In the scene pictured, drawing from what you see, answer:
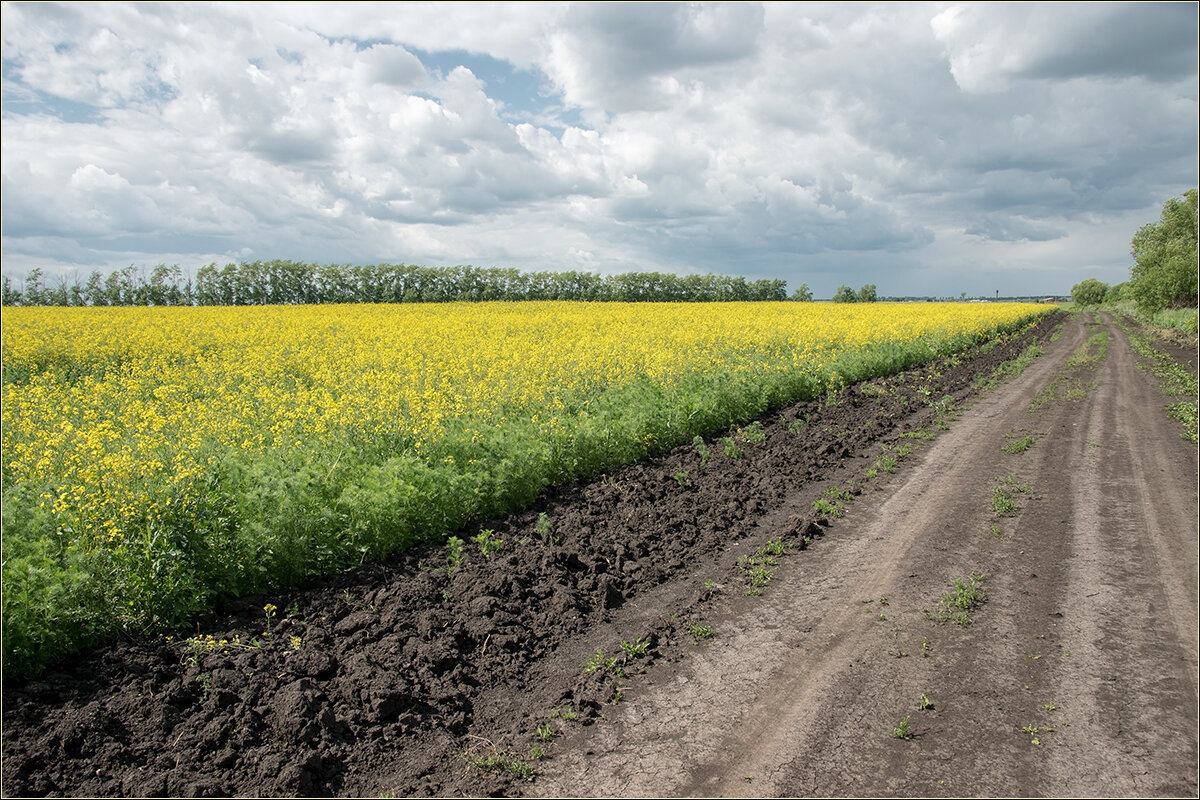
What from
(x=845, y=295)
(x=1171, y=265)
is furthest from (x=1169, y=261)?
(x=845, y=295)

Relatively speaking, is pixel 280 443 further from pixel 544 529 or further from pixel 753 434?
pixel 753 434

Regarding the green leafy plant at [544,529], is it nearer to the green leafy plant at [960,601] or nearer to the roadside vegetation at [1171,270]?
the green leafy plant at [960,601]

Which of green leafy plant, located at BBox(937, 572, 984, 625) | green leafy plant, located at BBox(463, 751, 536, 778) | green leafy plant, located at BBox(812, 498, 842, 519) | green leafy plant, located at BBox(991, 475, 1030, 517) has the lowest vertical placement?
green leafy plant, located at BBox(463, 751, 536, 778)

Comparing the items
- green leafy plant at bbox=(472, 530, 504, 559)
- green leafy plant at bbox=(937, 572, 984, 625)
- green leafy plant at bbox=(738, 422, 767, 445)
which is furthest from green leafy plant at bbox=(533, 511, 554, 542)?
green leafy plant at bbox=(738, 422, 767, 445)

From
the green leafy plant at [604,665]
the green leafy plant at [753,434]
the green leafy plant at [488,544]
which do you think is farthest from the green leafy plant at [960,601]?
the green leafy plant at [753,434]

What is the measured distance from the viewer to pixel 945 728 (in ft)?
15.4

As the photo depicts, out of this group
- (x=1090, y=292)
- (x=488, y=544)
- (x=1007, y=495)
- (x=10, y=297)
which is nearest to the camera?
(x=488, y=544)

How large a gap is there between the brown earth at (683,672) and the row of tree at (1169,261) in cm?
4830

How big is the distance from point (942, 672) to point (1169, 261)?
2586 inches

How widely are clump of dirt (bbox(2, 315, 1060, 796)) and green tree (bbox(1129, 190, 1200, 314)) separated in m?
61.6

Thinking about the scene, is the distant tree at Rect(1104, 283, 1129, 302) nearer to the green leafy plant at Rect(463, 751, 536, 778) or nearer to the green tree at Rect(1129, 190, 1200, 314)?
the green tree at Rect(1129, 190, 1200, 314)

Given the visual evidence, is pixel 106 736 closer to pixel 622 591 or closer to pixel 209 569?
pixel 209 569

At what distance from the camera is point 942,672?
5.34m

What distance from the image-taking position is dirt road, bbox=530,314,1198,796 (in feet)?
14.1
